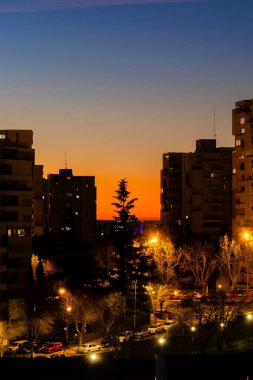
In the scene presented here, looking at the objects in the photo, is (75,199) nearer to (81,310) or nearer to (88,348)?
(81,310)

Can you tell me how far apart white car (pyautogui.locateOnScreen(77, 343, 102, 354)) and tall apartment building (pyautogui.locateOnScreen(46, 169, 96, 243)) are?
7275 centimetres

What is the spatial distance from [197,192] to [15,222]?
47.1 metres

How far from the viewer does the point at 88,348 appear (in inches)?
1500

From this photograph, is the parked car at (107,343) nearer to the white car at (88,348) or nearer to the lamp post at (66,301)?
the white car at (88,348)

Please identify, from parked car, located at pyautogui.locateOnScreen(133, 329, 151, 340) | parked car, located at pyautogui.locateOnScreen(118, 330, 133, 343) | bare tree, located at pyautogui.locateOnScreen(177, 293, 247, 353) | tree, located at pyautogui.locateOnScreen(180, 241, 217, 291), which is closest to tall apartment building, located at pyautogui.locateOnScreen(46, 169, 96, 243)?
tree, located at pyautogui.locateOnScreen(180, 241, 217, 291)

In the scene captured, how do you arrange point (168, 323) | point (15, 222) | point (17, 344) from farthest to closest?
point (15, 222)
point (168, 323)
point (17, 344)

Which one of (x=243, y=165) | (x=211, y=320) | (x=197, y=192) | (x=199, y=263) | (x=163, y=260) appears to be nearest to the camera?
(x=211, y=320)

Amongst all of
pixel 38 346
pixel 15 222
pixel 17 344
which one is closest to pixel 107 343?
pixel 38 346

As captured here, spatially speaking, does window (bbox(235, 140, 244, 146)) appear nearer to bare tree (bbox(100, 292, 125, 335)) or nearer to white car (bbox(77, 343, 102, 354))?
bare tree (bbox(100, 292, 125, 335))

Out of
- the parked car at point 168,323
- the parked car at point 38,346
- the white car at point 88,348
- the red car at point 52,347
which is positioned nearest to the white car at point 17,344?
the parked car at point 38,346

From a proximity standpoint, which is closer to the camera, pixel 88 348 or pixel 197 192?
pixel 88 348

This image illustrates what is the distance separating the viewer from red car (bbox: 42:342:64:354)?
38.7m

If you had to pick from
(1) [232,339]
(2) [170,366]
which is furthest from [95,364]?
(1) [232,339]

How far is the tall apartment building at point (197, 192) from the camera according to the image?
89562mm
